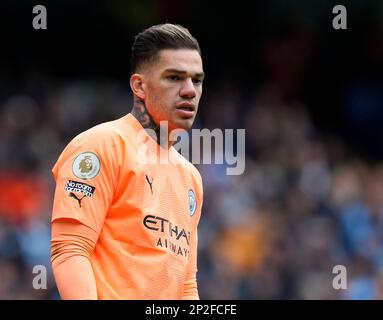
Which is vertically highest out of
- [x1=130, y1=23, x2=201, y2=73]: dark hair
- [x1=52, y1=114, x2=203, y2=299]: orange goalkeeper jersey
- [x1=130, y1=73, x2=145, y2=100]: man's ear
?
[x1=130, y1=23, x2=201, y2=73]: dark hair

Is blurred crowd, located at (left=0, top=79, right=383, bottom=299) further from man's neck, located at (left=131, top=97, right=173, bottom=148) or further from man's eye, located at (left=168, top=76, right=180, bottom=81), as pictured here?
man's eye, located at (left=168, top=76, right=180, bottom=81)

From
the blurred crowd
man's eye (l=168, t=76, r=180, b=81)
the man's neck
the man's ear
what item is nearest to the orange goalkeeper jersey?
the man's neck

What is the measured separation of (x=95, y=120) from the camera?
12.4 meters

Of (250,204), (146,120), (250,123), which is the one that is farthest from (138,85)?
(250,123)

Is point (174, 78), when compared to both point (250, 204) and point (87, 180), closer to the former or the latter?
point (87, 180)

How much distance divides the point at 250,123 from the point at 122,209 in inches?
335

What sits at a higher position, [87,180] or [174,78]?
[174,78]

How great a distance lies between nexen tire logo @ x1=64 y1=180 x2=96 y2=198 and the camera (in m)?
4.43

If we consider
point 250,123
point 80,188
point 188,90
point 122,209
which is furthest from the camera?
point 250,123

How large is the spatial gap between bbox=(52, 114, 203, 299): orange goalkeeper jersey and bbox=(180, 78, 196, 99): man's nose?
0.33 metres

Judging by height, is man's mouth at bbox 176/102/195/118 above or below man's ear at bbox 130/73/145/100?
below

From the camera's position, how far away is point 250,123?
12945 millimetres

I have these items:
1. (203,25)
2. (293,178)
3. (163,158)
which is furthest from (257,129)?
(163,158)

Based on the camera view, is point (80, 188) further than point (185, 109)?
No
